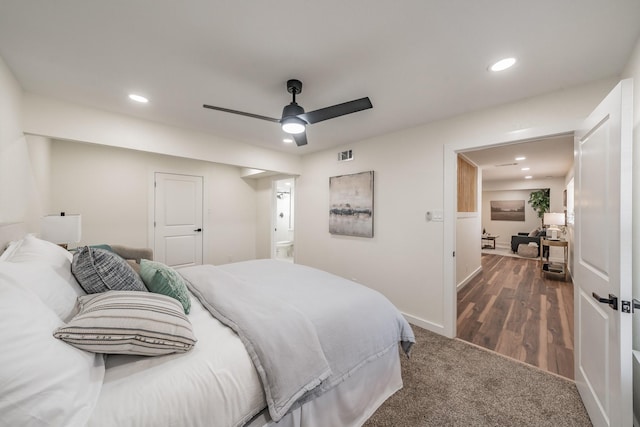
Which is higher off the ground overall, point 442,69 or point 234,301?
point 442,69

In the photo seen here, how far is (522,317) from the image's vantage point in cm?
314

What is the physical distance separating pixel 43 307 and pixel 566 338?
4282 millimetres

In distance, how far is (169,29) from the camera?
1424mm

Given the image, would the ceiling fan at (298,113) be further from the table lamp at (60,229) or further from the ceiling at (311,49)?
the table lamp at (60,229)

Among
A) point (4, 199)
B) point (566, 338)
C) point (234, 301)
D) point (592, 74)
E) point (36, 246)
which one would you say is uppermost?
point (592, 74)

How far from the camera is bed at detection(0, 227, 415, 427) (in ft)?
2.49

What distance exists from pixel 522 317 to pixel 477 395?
201 cm

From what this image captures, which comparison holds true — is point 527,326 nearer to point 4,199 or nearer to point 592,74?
point 592,74

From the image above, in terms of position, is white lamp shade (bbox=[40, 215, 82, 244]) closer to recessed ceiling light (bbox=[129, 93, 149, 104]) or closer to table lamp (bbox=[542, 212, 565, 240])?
recessed ceiling light (bbox=[129, 93, 149, 104])

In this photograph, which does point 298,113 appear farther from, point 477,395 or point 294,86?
point 477,395

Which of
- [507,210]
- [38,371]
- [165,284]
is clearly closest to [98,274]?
[165,284]

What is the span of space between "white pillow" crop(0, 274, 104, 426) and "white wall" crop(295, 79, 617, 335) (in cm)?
287

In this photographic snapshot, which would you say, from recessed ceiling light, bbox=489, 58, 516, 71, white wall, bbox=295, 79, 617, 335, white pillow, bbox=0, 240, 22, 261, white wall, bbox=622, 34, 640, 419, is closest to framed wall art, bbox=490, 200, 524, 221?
white wall, bbox=295, 79, 617, 335

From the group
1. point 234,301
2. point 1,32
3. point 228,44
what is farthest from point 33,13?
point 234,301
